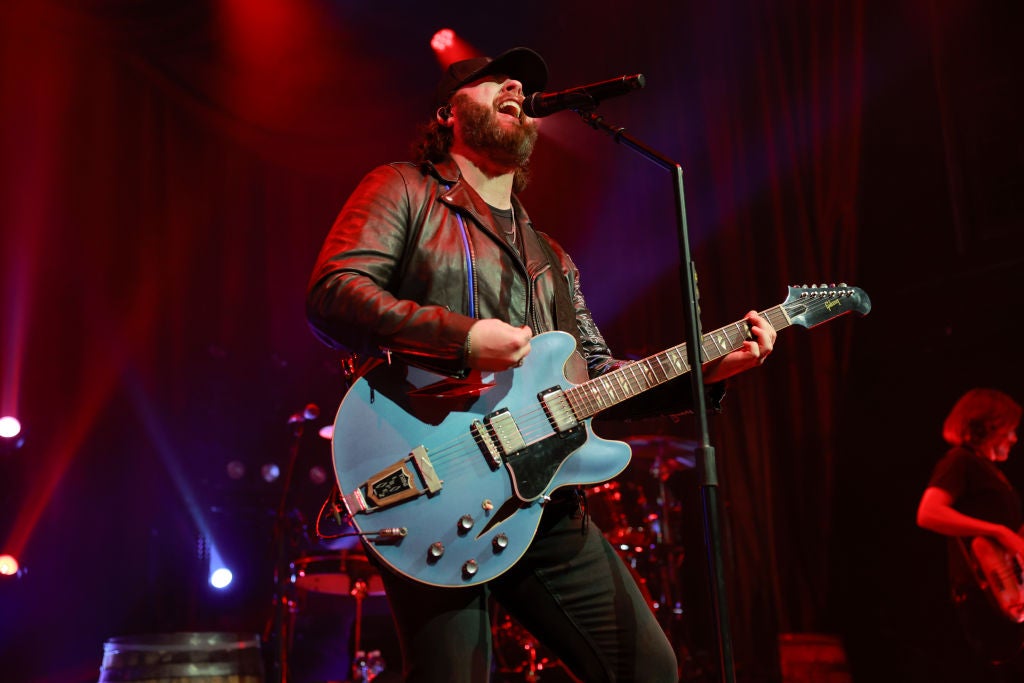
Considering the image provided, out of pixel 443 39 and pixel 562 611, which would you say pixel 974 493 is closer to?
pixel 562 611

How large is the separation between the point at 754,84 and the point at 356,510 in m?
6.70

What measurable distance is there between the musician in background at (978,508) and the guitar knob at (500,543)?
15.5 feet

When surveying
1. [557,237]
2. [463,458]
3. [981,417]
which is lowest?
[463,458]

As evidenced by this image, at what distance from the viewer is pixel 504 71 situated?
117 inches

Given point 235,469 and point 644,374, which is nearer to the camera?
point 644,374

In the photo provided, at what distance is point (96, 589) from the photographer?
7102mm

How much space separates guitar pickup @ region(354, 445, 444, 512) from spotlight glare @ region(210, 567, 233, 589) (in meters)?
5.89

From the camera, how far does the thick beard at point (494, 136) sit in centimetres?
288

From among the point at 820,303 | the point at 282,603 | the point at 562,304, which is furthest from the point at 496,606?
the point at 562,304

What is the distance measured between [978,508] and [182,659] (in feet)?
17.0

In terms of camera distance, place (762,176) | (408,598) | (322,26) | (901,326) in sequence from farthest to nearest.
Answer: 1. (322,26)
2. (762,176)
3. (901,326)
4. (408,598)

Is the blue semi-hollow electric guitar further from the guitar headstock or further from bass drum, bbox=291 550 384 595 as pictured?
bass drum, bbox=291 550 384 595

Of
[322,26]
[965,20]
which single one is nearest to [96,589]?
[322,26]

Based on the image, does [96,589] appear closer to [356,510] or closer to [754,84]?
[356,510]
